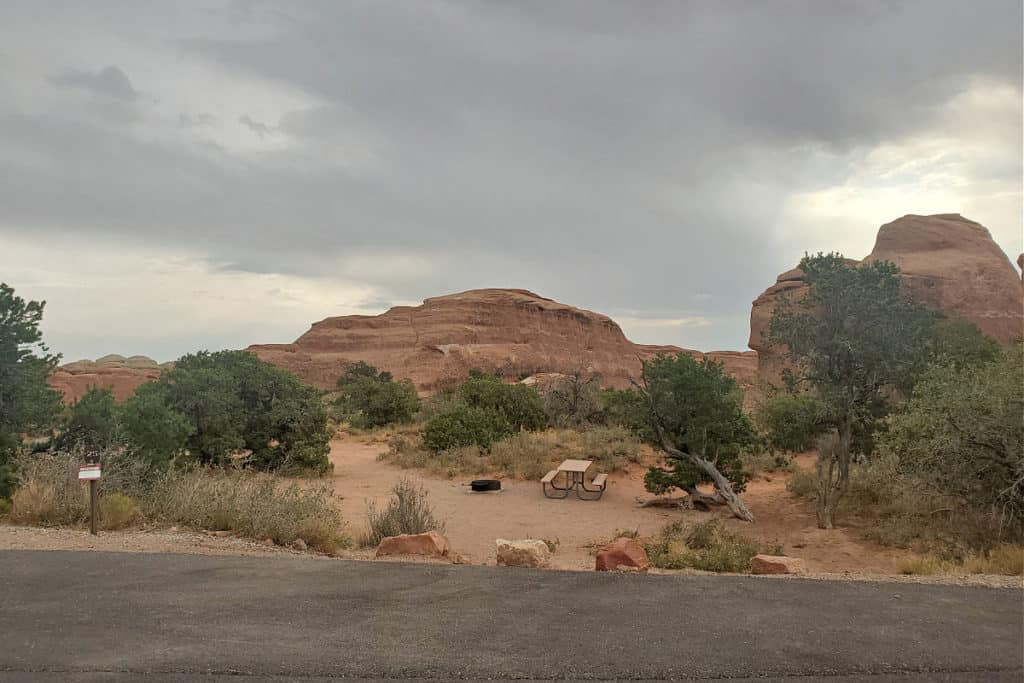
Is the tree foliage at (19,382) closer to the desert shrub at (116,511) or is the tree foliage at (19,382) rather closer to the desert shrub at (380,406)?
the desert shrub at (116,511)

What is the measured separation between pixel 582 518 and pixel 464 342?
73766 mm

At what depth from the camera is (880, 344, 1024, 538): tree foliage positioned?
895cm

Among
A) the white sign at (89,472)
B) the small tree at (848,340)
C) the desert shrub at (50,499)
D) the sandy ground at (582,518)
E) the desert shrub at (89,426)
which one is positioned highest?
the small tree at (848,340)

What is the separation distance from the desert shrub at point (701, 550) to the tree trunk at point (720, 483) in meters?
2.30

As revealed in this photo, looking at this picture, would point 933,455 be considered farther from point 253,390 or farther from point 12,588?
point 253,390

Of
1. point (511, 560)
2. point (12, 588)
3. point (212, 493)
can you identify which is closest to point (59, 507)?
point (212, 493)

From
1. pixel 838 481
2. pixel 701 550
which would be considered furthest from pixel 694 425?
pixel 701 550

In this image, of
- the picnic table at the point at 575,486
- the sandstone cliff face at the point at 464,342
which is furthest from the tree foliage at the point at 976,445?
the sandstone cliff face at the point at 464,342

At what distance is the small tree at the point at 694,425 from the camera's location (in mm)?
14852

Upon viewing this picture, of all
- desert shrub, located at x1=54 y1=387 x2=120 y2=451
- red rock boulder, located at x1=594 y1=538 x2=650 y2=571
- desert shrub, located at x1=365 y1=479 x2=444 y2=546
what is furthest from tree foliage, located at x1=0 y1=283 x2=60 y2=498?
red rock boulder, located at x1=594 y1=538 x2=650 y2=571

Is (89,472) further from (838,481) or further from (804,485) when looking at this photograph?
(804,485)

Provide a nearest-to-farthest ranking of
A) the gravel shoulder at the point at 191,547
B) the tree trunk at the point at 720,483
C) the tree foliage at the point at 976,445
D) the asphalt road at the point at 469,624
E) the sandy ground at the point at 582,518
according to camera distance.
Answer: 1. the asphalt road at the point at 469,624
2. the gravel shoulder at the point at 191,547
3. the tree foliage at the point at 976,445
4. the sandy ground at the point at 582,518
5. the tree trunk at the point at 720,483

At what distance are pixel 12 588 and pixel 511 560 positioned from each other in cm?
450

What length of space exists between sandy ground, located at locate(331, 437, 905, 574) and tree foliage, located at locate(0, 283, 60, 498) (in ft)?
17.0
